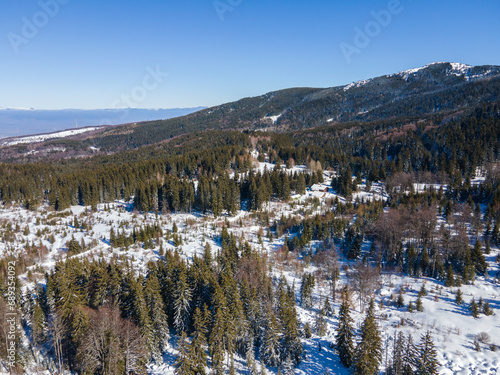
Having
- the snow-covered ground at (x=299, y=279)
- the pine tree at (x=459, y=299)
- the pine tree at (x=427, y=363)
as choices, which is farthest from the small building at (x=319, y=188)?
the pine tree at (x=427, y=363)

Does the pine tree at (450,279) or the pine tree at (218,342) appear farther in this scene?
the pine tree at (450,279)

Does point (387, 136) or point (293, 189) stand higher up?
point (387, 136)

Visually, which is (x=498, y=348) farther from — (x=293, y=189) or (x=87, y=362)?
(x=293, y=189)

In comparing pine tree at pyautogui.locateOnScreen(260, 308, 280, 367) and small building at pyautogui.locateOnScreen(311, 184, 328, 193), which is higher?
small building at pyautogui.locateOnScreen(311, 184, 328, 193)

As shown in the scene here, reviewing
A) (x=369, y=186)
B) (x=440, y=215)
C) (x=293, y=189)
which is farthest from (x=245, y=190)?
(x=440, y=215)

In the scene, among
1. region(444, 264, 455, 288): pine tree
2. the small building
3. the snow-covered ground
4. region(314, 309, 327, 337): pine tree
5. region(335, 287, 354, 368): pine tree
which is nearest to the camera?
region(335, 287, 354, 368): pine tree

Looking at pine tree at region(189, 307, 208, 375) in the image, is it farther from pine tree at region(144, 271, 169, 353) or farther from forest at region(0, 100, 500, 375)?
pine tree at region(144, 271, 169, 353)

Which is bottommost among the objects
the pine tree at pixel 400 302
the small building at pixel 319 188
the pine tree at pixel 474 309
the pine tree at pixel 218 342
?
the pine tree at pixel 400 302

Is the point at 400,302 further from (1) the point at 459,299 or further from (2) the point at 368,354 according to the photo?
(2) the point at 368,354

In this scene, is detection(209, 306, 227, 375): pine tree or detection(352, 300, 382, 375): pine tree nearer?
detection(352, 300, 382, 375): pine tree

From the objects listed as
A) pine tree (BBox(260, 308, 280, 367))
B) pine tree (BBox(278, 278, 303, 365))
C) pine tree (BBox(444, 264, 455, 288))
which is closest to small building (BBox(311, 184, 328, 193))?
pine tree (BBox(444, 264, 455, 288))

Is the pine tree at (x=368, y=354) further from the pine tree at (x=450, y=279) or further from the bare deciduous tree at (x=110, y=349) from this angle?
the pine tree at (x=450, y=279)
